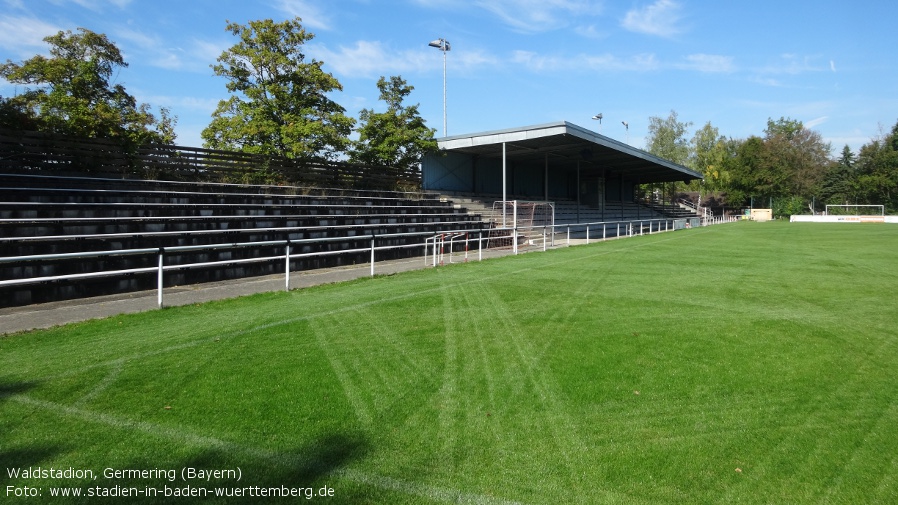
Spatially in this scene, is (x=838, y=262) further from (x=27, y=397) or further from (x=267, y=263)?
(x=27, y=397)

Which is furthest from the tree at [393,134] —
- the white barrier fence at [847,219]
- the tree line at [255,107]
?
the white barrier fence at [847,219]

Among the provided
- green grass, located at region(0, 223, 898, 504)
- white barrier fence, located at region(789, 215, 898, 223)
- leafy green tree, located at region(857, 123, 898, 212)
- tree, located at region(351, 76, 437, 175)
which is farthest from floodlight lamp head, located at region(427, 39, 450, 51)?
leafy green tree, located at region(857, 123, 898, 212)

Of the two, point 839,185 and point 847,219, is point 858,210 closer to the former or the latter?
point 847,219

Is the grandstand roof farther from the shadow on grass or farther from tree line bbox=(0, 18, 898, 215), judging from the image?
the shadow on grass

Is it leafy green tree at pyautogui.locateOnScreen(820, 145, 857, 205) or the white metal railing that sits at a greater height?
leafy green tree at pyautogui.locateOnScreen(820, 145, 857, 205)

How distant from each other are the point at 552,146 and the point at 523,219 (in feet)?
17.2

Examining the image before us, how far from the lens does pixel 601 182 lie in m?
41.9

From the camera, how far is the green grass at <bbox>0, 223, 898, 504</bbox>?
306cm

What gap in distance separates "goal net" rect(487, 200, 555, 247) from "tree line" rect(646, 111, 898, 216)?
5755 cm

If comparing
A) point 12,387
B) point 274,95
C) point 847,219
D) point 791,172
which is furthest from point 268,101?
point 791,172

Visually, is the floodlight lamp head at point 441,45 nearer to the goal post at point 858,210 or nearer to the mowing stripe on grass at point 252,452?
the mowing stripe on grass at point 252,452

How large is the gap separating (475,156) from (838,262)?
20460mm

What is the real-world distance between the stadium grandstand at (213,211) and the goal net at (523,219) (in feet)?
0.36

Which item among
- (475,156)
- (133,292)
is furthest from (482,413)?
(475,156)
